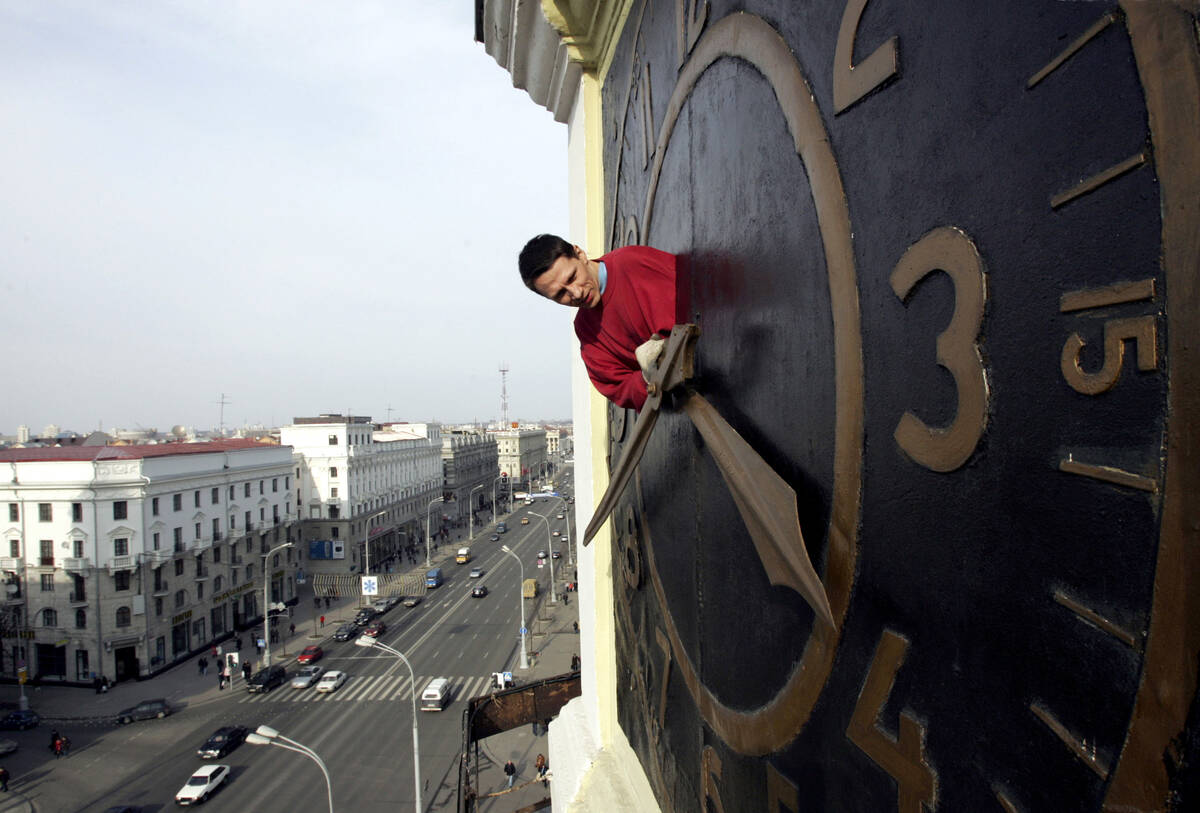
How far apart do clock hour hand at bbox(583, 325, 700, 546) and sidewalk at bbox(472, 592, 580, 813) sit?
966cm

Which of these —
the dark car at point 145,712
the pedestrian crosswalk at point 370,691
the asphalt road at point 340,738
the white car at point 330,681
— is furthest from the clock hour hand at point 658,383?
the dark car at point 145,712

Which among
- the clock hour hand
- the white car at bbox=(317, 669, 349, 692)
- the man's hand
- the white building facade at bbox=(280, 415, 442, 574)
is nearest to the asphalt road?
the white car at bbox=(317, 669, 349, 692)

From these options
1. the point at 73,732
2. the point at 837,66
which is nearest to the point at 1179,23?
the point at 837,66

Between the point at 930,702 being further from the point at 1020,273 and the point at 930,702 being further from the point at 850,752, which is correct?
the point at 1020,273

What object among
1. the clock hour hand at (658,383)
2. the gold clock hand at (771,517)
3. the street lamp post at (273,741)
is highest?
the clock hour hand at (658,383)

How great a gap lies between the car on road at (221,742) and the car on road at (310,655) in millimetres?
6188

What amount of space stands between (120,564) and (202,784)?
45.5 feet

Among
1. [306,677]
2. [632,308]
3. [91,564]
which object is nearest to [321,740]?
[306,677]

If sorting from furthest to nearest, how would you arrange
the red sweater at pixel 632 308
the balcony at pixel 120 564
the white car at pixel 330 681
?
the balcony at pixel 120 564, the white car at pixel 330 681, the red sweater at pixel 632 308

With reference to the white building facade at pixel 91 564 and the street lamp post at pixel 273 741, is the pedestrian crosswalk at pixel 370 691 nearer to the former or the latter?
the white building facade at pixel 91 564

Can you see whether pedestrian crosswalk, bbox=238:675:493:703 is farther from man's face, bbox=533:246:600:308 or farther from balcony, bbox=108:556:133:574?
man's face, bbox=533:246:600:308

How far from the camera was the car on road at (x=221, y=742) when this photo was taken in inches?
741

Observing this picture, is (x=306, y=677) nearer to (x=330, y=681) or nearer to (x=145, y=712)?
(x=330, y=681)

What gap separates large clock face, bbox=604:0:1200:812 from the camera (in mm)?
527
